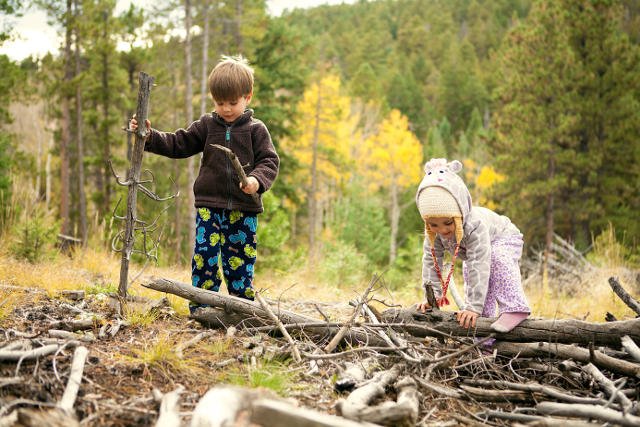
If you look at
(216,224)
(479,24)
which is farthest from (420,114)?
(216,224)

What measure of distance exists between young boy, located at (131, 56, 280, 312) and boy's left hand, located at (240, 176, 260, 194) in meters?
0.13

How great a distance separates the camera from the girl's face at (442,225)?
121 inches

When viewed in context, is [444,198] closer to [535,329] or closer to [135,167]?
[535,329]

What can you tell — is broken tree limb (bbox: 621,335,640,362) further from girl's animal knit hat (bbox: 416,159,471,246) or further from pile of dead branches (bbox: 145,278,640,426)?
girl's animal knit hat (bbox: 416,159,471,246)

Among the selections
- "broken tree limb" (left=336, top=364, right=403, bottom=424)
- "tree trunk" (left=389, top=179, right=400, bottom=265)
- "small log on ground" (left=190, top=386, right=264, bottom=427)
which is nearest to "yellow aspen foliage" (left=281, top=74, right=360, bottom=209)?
"tree trunk" (left=389, top=179, right=400, bottom=265)

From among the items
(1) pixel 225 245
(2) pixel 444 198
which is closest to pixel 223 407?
(2) pixel 444 198

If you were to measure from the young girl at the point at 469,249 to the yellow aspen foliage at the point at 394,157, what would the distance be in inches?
1030

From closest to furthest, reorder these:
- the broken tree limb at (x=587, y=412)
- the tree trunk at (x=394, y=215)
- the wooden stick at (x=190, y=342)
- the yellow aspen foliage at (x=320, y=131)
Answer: the broken tree limb at (x=587, y=412)
the wooden stick at (x=190, y=342)
the yellow aspen foliage at (x=320, y=131)
the tree trunk at (x=394, y=215)

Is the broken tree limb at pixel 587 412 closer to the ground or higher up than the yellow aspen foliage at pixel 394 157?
closer to the ground

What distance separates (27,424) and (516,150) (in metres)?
17.1

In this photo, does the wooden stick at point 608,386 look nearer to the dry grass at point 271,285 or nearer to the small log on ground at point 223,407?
the dry grass at point 271,285

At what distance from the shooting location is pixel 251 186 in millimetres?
3305

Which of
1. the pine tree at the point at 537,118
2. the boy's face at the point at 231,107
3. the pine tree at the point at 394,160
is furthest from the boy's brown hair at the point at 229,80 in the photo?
the pine tree at the point at 394,160

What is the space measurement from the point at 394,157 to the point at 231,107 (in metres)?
26.9
